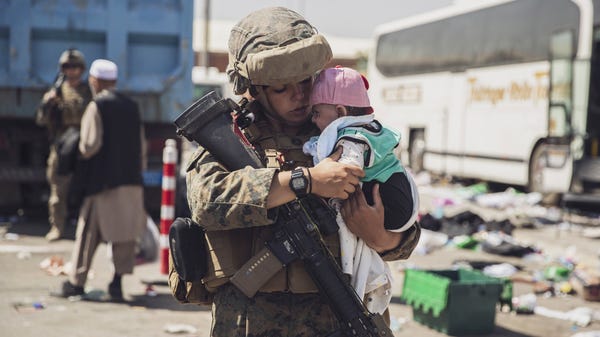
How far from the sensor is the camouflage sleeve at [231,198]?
2682mm

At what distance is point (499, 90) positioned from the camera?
1741 cm

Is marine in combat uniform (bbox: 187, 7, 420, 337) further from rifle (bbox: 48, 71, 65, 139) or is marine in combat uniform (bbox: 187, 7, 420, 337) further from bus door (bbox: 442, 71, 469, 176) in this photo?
bus door (bbox: 442, 71, 469, 176)

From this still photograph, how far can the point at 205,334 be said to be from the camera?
626cm

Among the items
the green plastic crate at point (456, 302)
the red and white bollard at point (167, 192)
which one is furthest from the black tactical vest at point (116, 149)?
the green plastic crate at point (456, 302)

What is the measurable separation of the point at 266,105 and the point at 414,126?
62.9 feet

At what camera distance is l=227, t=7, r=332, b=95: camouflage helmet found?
2727 mm

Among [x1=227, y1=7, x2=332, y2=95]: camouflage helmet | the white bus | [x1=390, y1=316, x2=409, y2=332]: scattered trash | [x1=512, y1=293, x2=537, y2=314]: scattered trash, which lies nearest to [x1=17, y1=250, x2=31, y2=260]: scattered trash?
[x1=390, y1=316, x2=409, y2=332]: scattered trash

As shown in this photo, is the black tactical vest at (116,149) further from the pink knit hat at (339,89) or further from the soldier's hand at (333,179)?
the soldier's hand at (333,179)

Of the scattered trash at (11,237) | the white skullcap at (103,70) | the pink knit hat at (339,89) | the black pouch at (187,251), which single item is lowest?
the scattered trash at (11,237)

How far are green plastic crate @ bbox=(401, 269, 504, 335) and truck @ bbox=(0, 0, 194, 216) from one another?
15.8ft

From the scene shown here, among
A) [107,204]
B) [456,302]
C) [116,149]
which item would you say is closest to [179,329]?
[107,204]

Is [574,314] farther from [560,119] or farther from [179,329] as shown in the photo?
[560,119]

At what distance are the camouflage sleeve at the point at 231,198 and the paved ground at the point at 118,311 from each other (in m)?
3.62

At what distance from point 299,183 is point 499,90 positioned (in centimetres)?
1529
